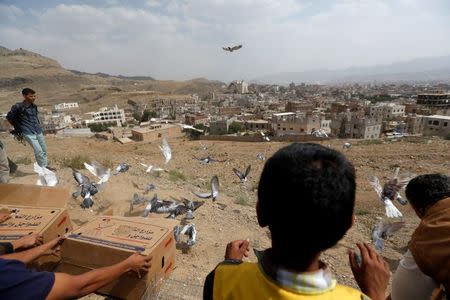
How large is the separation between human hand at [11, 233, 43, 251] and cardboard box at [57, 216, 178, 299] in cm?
23

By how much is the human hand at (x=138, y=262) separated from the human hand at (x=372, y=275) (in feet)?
5.03

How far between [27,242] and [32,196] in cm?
100

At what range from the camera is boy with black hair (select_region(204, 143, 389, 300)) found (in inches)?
34.4

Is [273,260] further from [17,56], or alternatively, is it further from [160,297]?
[17,56]

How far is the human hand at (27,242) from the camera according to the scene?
7.77 feet

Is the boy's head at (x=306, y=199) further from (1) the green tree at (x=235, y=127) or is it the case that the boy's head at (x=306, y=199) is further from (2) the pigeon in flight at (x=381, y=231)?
(1) the green tree at (x=235, y=127)

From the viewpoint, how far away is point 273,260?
0.97m

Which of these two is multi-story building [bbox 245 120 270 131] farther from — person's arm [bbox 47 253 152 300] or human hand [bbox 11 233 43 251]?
person's arm [bbox 47 253 152 300]

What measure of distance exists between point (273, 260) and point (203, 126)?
33328 mm

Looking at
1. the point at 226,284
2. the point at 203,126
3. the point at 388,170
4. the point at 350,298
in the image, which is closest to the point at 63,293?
the point at 226,284

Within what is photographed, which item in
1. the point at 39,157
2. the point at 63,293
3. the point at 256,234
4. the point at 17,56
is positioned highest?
the point at 17,56

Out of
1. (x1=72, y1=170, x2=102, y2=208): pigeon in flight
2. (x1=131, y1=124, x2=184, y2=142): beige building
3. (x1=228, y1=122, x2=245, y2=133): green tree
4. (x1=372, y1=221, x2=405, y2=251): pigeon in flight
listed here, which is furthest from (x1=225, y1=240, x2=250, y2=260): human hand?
(x1=228, y1=122, x2=245, y2=133): green tree

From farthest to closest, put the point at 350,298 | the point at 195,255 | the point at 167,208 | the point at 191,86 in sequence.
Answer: the point at 191,86 < the point at 167,208 < the point at 195,255 < the point at 350,298

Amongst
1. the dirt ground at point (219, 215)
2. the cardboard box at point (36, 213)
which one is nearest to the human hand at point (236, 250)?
the dirt ground at point (219, 215)
